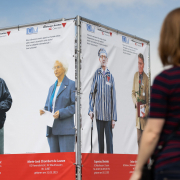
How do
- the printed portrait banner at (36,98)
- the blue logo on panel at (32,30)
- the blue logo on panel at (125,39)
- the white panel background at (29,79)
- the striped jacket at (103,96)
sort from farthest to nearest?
the blue logo on panel at (125,39) → the blue logo on panel at (32,30) → the striped jacket at (103,96) → the white panel background at (29,79) → the printed portrait banner at (36,98)

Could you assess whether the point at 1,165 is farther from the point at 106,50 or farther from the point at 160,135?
the point at 160,135

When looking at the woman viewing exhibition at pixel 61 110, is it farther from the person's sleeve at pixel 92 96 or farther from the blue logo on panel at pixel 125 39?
the blue logo on panel at pixel 125 39

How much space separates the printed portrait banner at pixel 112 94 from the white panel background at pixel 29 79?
443mm

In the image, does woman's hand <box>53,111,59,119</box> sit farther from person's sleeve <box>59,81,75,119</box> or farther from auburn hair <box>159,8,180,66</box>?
auburn hair <box>159,8,180,66</box>

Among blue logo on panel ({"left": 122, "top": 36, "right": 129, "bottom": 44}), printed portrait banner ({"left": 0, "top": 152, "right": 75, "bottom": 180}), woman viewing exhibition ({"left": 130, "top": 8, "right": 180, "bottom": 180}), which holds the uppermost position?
blue logo on panel ({"left": 122, "top": 36, "right": 129, "bottom": 44})

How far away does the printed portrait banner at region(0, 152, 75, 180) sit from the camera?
5723 mm

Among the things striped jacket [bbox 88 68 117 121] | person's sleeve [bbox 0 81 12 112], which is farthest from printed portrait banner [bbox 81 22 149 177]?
person's sleeve [bbox 0 81 12 112]

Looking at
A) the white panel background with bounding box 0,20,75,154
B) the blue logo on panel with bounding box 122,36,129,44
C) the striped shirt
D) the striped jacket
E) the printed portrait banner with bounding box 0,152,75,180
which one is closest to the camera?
the striped shirt

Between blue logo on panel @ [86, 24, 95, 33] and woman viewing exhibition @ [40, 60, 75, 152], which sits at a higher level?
blue logo on panel @ [86, 24, 95, 33]

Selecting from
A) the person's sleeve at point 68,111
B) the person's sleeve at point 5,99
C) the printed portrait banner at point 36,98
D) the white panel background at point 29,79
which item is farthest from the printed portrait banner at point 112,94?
the person's sleeve at point 5,99

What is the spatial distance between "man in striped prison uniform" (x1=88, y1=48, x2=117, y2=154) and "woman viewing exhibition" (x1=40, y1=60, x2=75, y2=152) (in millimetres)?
429


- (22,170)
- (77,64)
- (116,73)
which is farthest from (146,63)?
(22,170)

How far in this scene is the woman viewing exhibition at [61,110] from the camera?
580cm

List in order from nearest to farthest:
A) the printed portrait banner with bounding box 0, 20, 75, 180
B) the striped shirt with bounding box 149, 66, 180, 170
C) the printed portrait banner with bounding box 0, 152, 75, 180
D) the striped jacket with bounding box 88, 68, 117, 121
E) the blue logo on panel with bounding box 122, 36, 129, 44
→ the striped shirt with bounding box 149, 66, 180, 170, the printed portrait banner with bounding box 0, 152, 75, 180, the printed portrait banner with bounding box 0, 20, 75, 180, the striped jacket with bounding box 88, 68, 117, 121, the blue logo on panel with bounding box 122, 36, 129, 44
